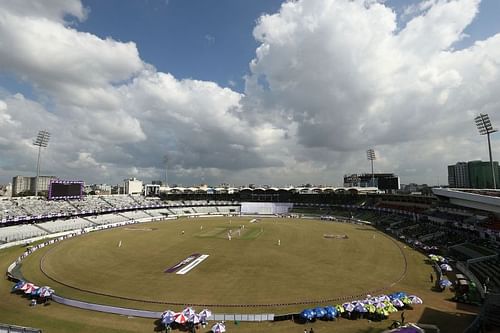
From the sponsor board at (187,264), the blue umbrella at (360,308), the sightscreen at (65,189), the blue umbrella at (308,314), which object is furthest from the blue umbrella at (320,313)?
the sightscreen at (65,189)

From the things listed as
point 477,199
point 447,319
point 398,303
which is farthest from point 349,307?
point 477,199

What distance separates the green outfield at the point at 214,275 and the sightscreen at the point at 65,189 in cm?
3325

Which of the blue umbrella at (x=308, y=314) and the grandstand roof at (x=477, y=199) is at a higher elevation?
the grandstand roof at (x=477, y=199)

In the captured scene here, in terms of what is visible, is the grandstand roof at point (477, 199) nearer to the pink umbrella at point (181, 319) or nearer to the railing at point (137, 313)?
the railing at point (137, 313)

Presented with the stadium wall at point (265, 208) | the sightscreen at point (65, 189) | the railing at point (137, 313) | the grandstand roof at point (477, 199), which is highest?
the sightscreen at point (65, 189)

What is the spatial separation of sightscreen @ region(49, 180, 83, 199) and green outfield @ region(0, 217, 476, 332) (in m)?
33.2

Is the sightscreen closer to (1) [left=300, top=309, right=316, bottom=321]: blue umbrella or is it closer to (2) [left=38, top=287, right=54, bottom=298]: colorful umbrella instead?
(2) [left=38, top=287, right=54, bottom=298]: colorful umbrella

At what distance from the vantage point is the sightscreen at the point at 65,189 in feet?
288

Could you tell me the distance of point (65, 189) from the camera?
90.8m

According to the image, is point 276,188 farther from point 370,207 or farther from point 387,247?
point 387,247

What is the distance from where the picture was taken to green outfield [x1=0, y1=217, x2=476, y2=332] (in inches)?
1053

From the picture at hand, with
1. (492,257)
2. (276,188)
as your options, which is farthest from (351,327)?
(276,188)

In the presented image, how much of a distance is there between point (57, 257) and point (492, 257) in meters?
62.8

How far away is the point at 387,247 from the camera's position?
54.2 m
